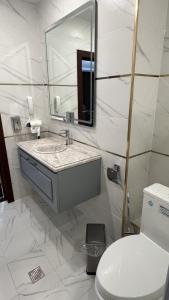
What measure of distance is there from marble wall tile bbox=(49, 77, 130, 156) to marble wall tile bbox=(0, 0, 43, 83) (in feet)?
3.68

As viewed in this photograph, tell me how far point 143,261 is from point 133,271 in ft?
0.33

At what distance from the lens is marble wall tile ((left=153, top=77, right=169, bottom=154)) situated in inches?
57.4

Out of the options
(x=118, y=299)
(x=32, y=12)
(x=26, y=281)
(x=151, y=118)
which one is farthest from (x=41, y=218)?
(x=32, y=12)

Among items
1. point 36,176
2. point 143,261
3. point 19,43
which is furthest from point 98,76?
point 143,261

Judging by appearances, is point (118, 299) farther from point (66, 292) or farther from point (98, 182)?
point (98, 182)

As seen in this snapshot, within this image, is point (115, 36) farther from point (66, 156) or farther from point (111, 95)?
point (66, 156)

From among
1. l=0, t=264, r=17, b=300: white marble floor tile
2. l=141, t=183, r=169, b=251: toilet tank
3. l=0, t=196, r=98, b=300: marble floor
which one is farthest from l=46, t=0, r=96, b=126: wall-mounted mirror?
l=0, t=264, r=17, b=300: white marble floor tile

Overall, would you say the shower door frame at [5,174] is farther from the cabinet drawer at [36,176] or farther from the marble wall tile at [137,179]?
the marble wall tile at [137,179]

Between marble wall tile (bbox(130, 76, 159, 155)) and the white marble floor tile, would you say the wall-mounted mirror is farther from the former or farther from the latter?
the white marble floor tile

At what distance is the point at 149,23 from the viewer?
4.10 feet

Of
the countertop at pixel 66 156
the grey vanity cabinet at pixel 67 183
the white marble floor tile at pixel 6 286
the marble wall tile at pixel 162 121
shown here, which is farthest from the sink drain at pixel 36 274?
the marble wall tile at pixel 162 121

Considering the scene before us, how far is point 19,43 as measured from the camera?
210 centimetres

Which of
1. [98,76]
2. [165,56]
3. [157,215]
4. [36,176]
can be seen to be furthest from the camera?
[36,176]

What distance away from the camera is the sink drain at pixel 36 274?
1.48m
